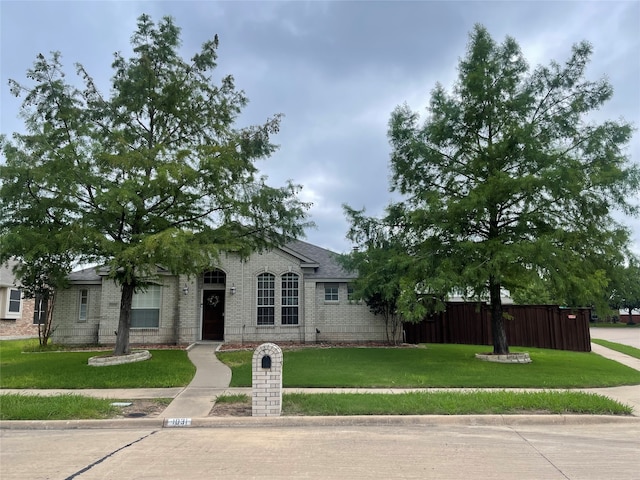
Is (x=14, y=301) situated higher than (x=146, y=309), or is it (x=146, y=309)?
(x=14, y=301)

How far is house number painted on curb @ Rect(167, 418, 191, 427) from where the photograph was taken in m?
7.79

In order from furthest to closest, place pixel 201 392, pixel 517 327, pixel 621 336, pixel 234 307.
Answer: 1. pixel 621 336
2. pixel 517 327
3. pixel 234 307
4. pixel 201 392

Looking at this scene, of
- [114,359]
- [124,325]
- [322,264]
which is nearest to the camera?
→ [114,359]

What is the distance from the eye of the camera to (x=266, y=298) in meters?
20.8

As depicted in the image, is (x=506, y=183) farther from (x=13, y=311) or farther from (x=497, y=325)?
(x=13, y=311)

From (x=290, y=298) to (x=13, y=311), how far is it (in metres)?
17.8

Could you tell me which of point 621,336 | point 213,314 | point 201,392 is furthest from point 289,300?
point 621,336

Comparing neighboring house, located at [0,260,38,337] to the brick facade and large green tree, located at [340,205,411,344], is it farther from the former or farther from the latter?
large green tree, located at [340,205,411,344]

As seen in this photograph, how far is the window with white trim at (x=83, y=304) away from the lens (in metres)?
20.9

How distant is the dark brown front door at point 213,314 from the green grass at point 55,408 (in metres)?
11.5

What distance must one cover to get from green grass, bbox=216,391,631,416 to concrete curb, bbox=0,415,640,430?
24 centimetres

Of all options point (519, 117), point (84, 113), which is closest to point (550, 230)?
point (519, 117)

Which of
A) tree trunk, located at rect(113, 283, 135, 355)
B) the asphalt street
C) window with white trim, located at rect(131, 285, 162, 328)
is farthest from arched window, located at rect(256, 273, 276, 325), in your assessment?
the asphalt street

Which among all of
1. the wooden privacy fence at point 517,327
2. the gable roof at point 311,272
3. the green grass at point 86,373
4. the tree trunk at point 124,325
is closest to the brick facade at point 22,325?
the gable roof at point 311,272
